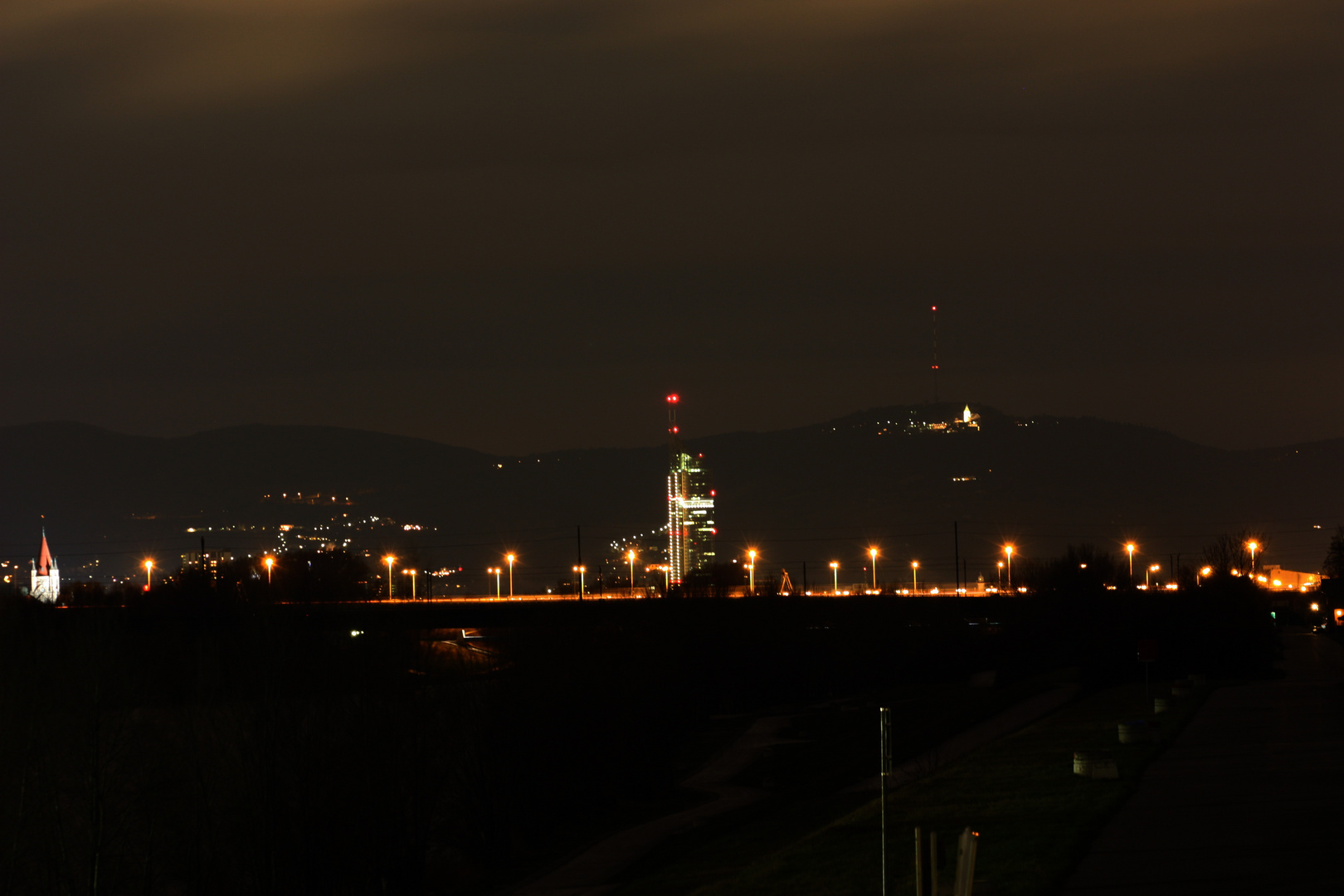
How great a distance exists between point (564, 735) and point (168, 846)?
61.1 feet

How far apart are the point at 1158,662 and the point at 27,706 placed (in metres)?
56.2

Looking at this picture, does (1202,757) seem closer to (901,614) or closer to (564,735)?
(564,735)

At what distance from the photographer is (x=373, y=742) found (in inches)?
2010

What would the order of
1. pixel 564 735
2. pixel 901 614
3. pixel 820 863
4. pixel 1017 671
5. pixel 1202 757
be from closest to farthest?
pixel 820 863
pixel 1202 757
pixel 564 735
pixel 1017 671
pixel 901 614

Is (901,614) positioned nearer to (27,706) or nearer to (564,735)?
(564,735)

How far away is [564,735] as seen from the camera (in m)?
61.2

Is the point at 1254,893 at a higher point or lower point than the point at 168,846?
higher

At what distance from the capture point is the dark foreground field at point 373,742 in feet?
156

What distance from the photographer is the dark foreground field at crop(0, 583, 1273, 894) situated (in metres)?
47.4

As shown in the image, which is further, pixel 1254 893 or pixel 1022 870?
pixel 1022 870

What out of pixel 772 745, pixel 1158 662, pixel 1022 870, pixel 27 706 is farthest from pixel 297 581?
pixel 1022 870

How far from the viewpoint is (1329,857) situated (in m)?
20.8

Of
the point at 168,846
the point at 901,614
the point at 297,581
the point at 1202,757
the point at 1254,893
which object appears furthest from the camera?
the point at 901,614

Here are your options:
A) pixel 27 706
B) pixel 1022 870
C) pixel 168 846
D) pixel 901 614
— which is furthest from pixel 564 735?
pixel 901 614
